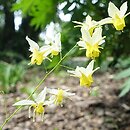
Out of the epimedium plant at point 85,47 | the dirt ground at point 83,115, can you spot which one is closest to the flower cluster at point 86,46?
the epimedium plant at point 85,47

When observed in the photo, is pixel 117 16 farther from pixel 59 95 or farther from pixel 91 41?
pixel 59 95

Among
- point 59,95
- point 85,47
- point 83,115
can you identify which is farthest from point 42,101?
point 83,115

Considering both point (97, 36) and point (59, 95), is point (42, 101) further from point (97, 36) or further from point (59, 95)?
point (97, 36)

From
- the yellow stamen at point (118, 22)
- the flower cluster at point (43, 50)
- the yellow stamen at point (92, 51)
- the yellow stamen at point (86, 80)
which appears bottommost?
the yellow stamen at point (86, 80)

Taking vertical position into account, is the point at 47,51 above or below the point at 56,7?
below

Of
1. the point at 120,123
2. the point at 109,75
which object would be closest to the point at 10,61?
the point at 109,75

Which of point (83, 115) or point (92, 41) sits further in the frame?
point (83, 115)

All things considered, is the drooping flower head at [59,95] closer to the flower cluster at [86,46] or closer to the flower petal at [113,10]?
the flower cluster at [86,46]

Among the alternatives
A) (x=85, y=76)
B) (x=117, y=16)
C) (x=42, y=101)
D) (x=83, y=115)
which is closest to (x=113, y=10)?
(x=117, y=16)

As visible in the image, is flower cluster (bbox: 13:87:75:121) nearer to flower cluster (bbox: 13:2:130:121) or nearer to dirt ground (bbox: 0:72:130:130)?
flower cluster (bbox: 13:2:130:121)

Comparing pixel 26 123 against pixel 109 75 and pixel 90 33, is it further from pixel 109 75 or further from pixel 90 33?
pixel 109 75

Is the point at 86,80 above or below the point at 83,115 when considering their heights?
below
